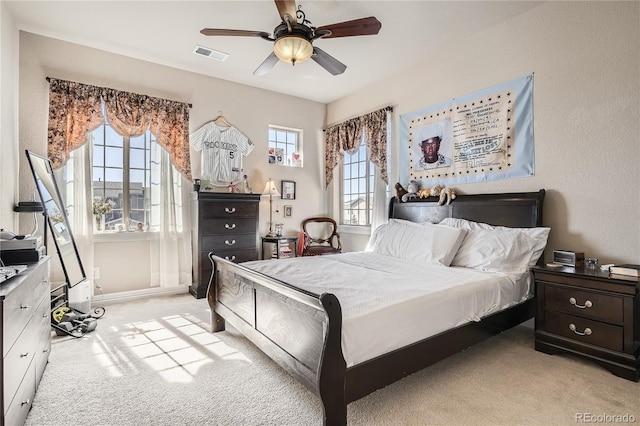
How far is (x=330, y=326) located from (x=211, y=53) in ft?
11.9

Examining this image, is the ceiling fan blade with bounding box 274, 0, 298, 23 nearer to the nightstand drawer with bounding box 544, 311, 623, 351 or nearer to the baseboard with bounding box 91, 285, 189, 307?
the nightstand drawer with bounding box 544, 311, 623, 351

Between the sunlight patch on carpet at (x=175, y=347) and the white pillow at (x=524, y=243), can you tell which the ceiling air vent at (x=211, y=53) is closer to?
the sunlight patch on carpet at (x=175, y=347)

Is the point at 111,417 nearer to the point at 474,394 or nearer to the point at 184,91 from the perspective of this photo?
the point at 474,394

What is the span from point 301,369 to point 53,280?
3.37 m

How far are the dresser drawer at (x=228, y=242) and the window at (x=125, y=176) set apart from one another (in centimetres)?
78

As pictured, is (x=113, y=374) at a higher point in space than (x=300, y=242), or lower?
lower

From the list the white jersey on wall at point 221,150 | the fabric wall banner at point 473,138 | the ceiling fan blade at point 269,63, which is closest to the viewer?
the ceiling fan blade at point 269,63

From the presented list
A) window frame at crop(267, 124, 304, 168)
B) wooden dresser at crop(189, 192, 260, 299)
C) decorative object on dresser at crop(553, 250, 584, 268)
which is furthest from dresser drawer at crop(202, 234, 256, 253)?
decorative object on dresser at crop(553, 250, 584, 268)

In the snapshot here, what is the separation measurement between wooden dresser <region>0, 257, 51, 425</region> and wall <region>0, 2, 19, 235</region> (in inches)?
50.9

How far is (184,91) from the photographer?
426 centimetres

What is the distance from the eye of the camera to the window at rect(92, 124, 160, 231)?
3809 mm

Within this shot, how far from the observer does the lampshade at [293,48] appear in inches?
94.0

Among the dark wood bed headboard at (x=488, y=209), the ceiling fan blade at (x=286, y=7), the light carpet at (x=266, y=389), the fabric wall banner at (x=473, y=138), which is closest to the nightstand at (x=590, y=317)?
the light carpet at (x=266, y=389)

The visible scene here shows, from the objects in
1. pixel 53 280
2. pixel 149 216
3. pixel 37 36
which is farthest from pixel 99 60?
pixel 53 280
